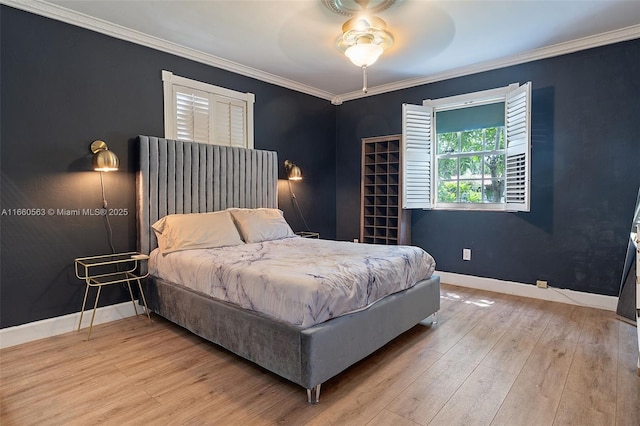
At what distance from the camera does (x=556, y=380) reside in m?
2.21

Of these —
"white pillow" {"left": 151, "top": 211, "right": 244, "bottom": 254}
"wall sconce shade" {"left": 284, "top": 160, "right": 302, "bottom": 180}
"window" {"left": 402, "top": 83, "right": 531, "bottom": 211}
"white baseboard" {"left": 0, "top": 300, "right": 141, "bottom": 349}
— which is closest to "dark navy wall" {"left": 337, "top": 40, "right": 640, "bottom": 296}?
"window" {"left": 402, "top": 83, "right": 531, "bottom": 211}

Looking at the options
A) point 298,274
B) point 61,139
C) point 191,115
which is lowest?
point 298,274

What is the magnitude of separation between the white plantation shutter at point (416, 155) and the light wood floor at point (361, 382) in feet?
6.40

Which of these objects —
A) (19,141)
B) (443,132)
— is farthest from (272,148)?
(19,141)

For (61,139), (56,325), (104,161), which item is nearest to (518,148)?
(104,161)

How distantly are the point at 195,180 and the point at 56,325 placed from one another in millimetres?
1768

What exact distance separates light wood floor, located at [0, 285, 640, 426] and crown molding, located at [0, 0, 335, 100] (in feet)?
8.84

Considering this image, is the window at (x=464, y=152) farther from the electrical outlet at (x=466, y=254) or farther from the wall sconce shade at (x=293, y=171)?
the wall sconce shade at (x=293, y=171)

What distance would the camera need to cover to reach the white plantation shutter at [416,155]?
181 inches

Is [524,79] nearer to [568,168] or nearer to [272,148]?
[568,168]

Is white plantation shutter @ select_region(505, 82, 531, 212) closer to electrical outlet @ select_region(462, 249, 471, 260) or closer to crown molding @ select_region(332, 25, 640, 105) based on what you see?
crown molding @ select_region(332, 25, 640, 105)

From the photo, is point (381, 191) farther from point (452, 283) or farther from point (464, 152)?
point (452, 283)

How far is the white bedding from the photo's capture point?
2.03m

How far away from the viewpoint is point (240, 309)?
2357 mm
